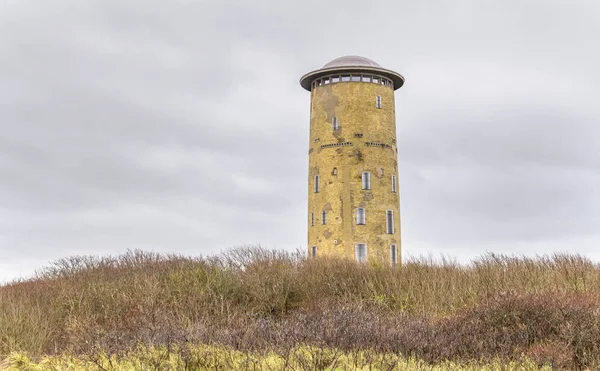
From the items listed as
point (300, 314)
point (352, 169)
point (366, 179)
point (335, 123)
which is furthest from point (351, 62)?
point (300, 314)

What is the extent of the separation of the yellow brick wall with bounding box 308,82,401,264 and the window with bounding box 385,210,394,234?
0.20 m

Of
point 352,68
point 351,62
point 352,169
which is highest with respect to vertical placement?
point 351,62

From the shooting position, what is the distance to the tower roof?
30.8 metres

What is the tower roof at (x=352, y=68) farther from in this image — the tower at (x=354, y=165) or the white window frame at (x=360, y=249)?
the white window frame at (x=360, y=249)

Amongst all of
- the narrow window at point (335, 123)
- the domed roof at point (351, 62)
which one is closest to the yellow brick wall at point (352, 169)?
the narrow window at point (335, 123)

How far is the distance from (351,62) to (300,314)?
70.0 feet

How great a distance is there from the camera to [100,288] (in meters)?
15.1

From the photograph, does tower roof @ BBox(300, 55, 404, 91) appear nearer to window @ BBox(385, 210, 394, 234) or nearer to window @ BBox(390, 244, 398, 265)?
window @ BBox(385, 210, 394, 234)

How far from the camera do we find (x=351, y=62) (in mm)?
31297

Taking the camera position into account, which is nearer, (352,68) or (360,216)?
(360,216)

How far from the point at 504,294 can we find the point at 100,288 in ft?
29.8

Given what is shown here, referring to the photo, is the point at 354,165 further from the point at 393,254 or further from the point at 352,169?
the point at 393,254

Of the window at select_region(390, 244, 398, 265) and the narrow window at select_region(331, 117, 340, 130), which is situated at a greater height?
the narrow window at select_region(331, 117, 340, 130)

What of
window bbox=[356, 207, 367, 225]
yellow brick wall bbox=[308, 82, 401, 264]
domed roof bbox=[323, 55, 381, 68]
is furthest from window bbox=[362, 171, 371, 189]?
domed roof bbox=[323, 55, 381, 68]
